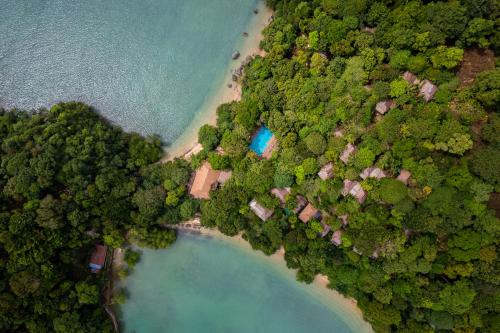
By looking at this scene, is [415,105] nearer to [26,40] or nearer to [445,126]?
[445,126]

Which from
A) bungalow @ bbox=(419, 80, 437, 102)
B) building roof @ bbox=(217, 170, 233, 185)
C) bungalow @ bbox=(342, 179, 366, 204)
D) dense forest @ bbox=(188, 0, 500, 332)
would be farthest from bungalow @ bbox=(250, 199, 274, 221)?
bungalow @ bbox=(419, 80, 437, 102)

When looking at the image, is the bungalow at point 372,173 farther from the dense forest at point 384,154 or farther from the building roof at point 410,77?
the building roof at point 410,77

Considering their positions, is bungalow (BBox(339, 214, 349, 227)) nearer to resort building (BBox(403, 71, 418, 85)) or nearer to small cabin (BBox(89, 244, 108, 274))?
resort building (BBox(403, 71, 418, 85))

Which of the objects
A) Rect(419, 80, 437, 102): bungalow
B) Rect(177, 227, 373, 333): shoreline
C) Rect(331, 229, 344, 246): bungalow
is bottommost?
Rect(177, 227, 373, 333): shoreline

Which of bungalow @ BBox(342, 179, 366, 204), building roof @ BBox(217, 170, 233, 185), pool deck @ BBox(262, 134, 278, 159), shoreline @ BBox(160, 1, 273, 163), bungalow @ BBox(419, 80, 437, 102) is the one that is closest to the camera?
bungalow @ BBox(419, 80, 437, 102)

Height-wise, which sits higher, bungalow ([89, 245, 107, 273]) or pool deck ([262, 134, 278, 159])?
pool deck ([262, 134, 278, 159])

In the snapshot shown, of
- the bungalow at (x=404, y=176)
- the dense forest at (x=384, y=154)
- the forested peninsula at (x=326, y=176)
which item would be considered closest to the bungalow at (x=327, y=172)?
the forested peninsula at (x=326, y=176)

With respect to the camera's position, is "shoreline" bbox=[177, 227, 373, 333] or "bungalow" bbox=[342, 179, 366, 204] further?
"shoreline" bbox=[177, 227, 373, 333]
